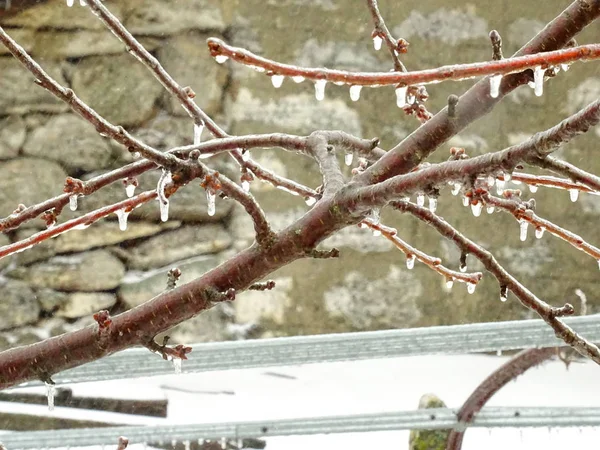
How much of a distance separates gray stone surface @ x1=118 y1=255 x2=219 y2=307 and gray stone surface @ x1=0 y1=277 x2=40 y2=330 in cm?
31

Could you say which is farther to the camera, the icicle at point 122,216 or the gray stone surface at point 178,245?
the gray stone surface at point 178,245

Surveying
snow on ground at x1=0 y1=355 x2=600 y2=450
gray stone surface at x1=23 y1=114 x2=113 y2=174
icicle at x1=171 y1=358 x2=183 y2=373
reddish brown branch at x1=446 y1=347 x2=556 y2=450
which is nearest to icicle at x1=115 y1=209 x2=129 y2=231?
icicle at x1=171 y1=358 x2=183 y2=373

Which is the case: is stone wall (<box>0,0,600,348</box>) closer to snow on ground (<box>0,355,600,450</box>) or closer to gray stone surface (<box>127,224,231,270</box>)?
gray stone surface (<box>127,224,231,270</box>)

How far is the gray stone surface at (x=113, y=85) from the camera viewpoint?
245cm

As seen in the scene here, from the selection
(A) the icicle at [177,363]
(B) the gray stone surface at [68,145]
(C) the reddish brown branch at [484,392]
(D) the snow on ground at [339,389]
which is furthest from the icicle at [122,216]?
(B) the gray stone surface at [68,145]

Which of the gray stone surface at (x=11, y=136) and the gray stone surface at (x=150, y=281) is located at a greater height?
the gray stone surface at (x=11, y=136)

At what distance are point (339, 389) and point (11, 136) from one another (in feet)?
4.94

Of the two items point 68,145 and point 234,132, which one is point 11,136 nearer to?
point 68,145

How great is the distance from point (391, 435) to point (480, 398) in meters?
0.19

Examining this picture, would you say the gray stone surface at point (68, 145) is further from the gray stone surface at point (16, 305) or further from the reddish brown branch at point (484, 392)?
the reddish brown branch at point (484, 392)

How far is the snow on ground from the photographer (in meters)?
1.70

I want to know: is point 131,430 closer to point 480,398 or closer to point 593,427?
point 480,398

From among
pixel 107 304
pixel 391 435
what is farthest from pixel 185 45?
pixel 391 435

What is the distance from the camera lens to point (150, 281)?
8.14 ft
